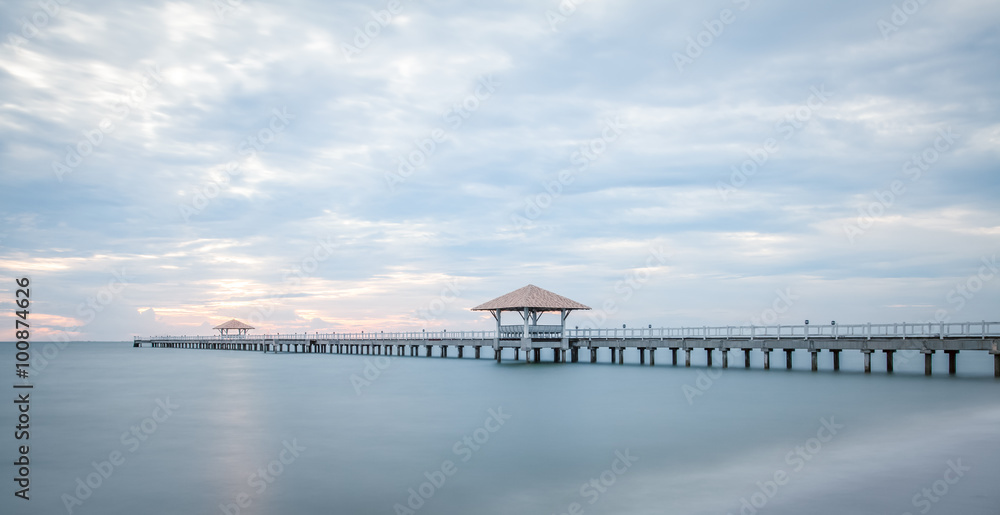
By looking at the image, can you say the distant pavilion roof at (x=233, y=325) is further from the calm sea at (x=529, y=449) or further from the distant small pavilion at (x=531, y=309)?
the calm sea at (x=529, y=449)

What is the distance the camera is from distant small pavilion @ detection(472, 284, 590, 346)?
131ft

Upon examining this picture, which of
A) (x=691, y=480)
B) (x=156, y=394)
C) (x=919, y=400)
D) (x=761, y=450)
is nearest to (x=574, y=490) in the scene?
(x=691, y=480)

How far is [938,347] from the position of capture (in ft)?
92.6

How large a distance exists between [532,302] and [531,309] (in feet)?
3.61

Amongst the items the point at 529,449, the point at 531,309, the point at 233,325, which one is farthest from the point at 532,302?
the point at 233,325

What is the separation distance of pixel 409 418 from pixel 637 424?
6.50 metres

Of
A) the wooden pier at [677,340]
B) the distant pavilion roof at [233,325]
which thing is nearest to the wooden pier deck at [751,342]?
the wooden pier at [677,340]

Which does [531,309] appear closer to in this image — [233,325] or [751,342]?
[751,342]

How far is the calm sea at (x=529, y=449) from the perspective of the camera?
433 inches

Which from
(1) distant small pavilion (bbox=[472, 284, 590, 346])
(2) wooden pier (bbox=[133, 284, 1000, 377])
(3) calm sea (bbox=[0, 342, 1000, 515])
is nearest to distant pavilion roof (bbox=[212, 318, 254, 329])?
(2) wooden pier (bbox=[133, 284, 1000, 377])

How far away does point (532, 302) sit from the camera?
1558 inches

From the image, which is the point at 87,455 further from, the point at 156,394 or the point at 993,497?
the point at 993,497

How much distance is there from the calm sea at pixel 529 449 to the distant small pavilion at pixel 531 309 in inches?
430

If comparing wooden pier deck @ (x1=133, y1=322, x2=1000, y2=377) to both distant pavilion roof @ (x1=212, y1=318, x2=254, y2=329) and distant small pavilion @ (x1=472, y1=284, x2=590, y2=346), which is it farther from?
distant pavilion roof @ (x1=212, y1=318, x2=254, y2=329)
